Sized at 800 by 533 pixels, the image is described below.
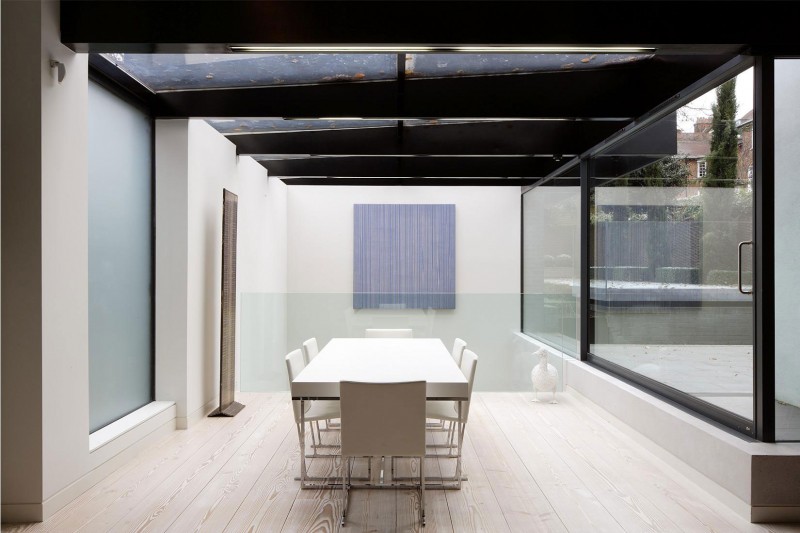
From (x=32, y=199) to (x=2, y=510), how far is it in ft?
5.30

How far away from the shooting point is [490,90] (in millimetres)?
4441

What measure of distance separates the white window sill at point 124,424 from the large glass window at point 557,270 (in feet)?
12.2

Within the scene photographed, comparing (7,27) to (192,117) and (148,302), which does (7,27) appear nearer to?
(192,117)

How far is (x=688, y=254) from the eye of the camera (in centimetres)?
411

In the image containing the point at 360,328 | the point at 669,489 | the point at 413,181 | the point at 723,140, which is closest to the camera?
the point at 669,489

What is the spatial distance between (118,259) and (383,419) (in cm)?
240

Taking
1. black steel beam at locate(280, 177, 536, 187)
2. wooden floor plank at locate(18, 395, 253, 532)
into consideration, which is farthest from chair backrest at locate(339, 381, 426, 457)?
black steel beam at locate(280, 177, 536, 187)

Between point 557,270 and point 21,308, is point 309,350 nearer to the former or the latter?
point 21,308

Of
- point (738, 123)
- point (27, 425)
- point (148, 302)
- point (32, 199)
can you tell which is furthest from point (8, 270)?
point (738, 123)

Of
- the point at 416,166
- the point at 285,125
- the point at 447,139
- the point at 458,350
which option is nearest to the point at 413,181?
the point at 416,166

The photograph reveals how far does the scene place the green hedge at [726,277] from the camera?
11.3 ft

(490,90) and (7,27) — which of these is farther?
(490,90)

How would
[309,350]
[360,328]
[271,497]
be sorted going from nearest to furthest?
[271,497] → [309,350] → [360,328]

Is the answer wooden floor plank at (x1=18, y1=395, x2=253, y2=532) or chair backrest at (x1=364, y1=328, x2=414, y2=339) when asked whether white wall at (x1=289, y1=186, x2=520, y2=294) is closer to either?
chair backrest at (x1=364, y1=328, x2=414, y2=339)
